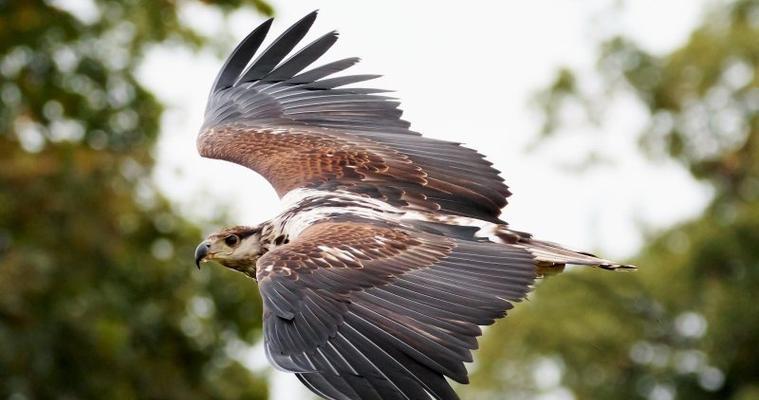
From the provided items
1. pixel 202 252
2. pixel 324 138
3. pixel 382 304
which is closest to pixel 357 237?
pixel 382 304

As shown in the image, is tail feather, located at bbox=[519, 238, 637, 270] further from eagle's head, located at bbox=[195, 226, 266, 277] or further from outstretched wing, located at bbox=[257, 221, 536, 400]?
eagle's head, located at bbox=[195, 226, 266, 277]

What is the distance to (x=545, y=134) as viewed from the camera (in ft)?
91.7

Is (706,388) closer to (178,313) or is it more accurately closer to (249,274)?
(178,313)

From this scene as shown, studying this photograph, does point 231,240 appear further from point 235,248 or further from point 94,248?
point 94,248

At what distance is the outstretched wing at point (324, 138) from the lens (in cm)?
918

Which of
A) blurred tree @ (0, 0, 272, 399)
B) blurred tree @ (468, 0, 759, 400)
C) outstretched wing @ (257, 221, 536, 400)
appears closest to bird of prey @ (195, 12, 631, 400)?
outstretched wing @ (257, 221, 536, 400)

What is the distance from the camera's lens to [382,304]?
7.60 meters

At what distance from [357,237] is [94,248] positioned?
9.53m

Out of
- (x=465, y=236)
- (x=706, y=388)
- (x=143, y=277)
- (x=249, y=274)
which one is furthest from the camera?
(x=706, y=388)

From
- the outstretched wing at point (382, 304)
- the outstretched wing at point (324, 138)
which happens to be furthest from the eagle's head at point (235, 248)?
the outstretched wing at point (382, 304)

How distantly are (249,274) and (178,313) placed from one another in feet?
29.5

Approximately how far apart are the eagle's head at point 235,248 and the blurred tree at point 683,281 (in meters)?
12.5

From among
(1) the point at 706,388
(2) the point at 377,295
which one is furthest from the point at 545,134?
(2) the point at 377,295

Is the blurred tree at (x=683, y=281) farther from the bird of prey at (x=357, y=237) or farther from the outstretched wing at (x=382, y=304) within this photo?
the outstretched wing at (x=382, y=304)
